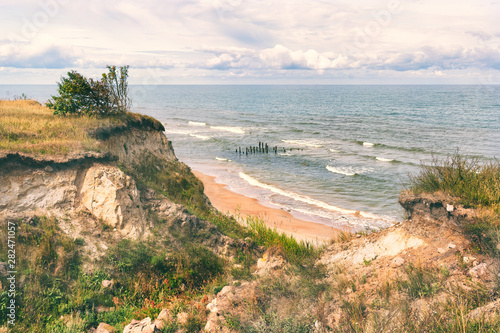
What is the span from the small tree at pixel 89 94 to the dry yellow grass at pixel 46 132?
0.74m

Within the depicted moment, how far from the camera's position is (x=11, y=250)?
8359 mm

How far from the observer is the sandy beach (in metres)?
18.0

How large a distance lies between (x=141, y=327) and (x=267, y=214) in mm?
14729

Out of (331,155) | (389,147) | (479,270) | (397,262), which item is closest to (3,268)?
(397,262)

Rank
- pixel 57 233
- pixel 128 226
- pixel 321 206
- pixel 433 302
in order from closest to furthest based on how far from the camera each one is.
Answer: pixel 433 302, pixel 57 233, pixel 128 226, pixel 321 206

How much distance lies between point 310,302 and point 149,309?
4040 millimetres

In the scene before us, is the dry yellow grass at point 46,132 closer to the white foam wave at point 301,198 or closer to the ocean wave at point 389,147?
the white foam wave at point 301,198

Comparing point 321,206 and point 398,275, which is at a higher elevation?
point 398,275

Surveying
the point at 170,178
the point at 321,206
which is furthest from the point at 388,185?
the point at 170,178

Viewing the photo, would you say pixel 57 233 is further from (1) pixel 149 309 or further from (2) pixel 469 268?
(2) pixel 469 268

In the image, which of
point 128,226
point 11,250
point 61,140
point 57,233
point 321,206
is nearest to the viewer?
point 11,250

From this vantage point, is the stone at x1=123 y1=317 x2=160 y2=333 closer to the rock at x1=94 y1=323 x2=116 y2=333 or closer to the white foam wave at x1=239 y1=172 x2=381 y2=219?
the rock at x1=94 y1=323 x2=116 y2=333

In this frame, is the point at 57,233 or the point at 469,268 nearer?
the point at 469,268

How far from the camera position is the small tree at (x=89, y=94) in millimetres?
14039
